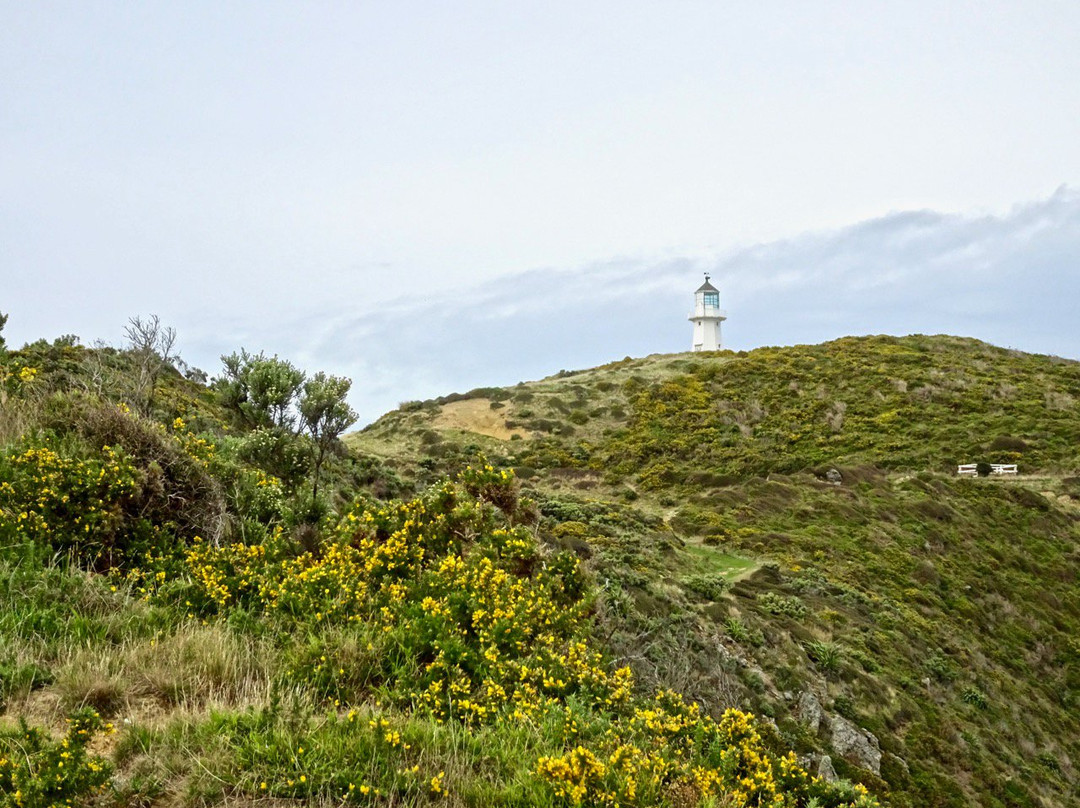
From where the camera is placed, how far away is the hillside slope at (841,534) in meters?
14.6

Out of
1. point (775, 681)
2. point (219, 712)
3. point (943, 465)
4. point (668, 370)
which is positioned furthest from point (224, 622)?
point (668, 370)

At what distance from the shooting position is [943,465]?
122 feet

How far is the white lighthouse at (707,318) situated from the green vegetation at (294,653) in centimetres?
6320

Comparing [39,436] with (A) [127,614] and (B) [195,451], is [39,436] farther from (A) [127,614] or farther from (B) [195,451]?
(A) [127,614]

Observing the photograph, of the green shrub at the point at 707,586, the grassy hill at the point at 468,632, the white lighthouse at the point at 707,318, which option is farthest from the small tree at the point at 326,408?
the white lighthouse at the point at 707,318

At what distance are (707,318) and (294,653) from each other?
67477 mm

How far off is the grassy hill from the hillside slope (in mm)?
119

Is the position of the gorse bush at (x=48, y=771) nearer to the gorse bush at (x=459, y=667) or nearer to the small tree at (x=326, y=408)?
the gorse bush at (x=459, y=667)

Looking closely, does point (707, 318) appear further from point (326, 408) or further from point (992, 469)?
point (326, 408)

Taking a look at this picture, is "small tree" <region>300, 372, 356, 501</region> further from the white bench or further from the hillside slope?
the white bench

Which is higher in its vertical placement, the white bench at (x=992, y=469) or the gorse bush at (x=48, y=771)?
the white bench at (x=992, y=469)

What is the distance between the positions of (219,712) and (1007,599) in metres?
26.4

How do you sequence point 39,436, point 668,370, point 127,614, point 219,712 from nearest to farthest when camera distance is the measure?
point 219,712 < point 127,614 < point 39,436 < point 668,370

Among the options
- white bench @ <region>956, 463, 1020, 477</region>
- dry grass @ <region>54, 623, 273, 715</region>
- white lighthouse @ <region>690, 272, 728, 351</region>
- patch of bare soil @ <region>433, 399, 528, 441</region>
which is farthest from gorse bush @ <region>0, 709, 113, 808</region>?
white lighthouse @ <region>690, 272, 728, 351</region>
